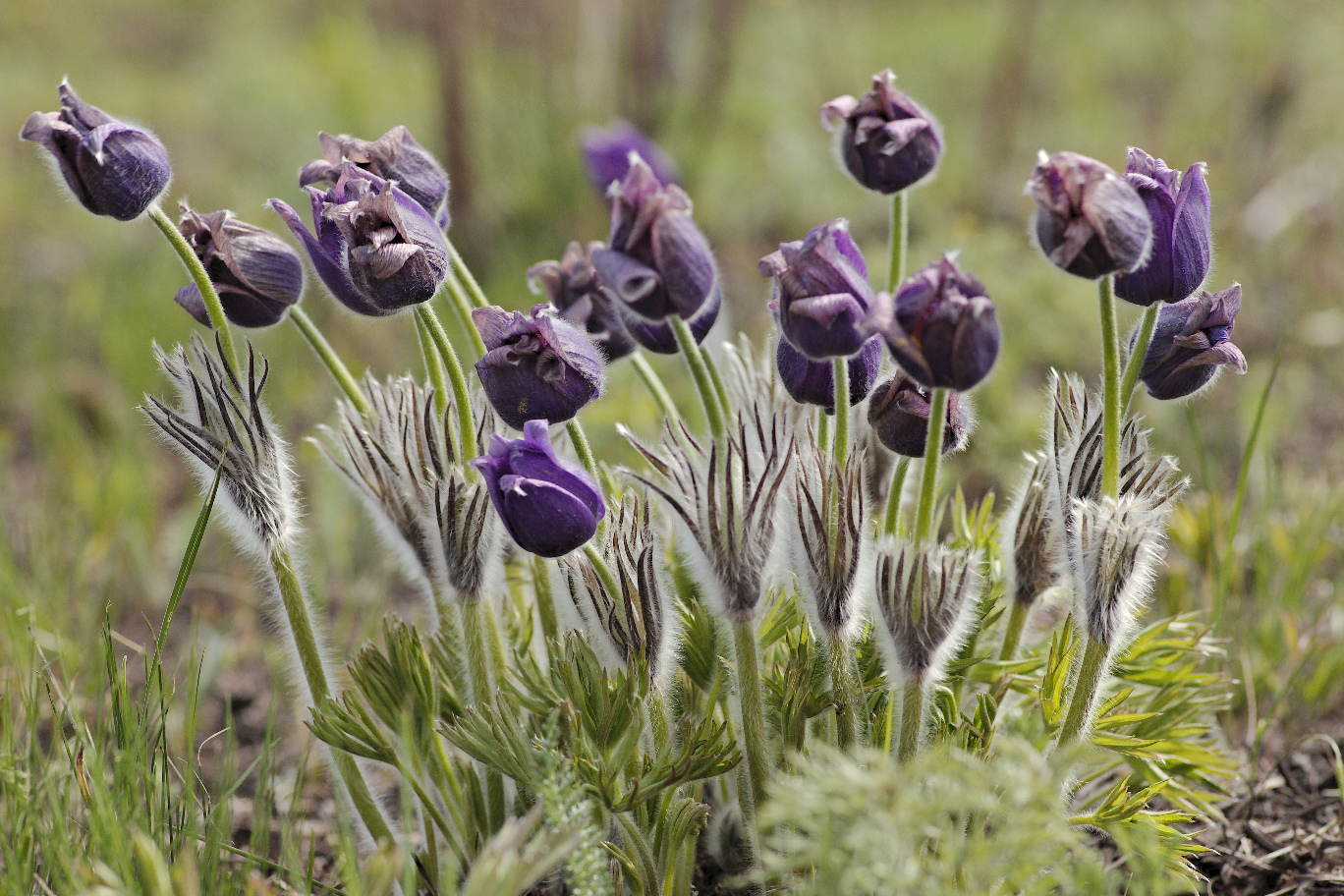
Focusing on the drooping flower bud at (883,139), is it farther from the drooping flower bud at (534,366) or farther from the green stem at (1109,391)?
the drooping flower bud at (534,366)

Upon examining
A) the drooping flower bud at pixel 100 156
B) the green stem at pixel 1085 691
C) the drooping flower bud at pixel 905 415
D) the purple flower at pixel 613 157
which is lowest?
the green stem at pixel 1085 691

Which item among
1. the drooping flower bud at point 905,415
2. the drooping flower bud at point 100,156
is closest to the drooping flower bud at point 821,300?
the drooping flower bud at point 905,415

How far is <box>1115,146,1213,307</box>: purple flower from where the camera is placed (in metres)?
1.29

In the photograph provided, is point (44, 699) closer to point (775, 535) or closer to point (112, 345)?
point (775, 535)

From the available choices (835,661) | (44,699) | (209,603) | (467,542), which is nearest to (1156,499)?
(835,661)

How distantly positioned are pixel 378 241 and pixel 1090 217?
0.78 meters

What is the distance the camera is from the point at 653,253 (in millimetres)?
1183

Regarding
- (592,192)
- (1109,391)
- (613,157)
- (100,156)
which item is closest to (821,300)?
(1109,391)

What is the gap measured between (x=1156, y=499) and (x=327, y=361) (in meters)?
1.07

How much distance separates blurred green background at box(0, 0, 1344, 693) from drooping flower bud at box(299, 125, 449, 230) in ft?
1.32

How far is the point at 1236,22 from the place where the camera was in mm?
6543

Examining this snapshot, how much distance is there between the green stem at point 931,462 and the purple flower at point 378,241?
609 mm

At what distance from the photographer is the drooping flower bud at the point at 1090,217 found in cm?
115

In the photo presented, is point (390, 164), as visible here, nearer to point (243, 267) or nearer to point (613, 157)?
point (243, 267)
